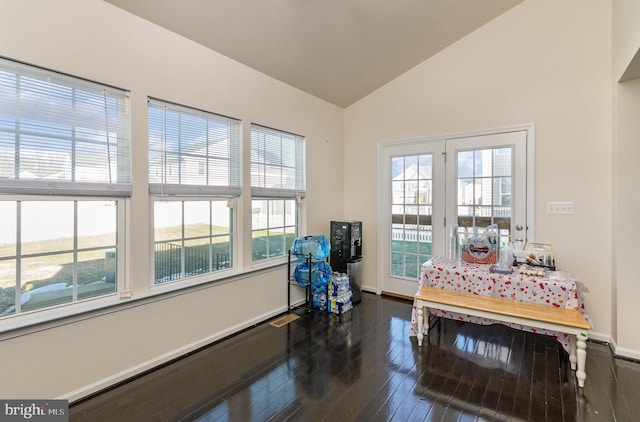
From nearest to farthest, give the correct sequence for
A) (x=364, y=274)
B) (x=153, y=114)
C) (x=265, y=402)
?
(x=265, y=402) → (x=153, y=114) → (x=364, y=274)

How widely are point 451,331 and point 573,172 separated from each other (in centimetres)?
199

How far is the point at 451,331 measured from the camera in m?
3.12

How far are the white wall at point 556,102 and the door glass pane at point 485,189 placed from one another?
0.90 ft

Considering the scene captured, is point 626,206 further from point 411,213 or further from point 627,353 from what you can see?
point 411,213

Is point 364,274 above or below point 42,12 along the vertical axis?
below

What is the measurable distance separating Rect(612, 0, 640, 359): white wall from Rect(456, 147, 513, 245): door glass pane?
877 millimetres

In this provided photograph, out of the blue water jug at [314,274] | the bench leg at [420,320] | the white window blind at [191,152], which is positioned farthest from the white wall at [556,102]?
the white window blind at [191,152]

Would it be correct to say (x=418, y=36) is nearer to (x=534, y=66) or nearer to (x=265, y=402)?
(x=534, y=66)

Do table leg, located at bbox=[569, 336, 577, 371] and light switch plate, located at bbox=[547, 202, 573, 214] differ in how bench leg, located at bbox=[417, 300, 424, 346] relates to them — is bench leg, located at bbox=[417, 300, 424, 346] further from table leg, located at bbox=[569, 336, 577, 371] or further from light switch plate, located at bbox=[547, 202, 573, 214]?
light switch plate, located at bbox=[547, 202, 573, 214]

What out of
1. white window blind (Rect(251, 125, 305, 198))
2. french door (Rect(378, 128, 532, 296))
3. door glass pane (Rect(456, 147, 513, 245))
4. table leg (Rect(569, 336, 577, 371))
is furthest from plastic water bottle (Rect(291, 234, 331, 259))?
table leg (Rect(569, 336, 577, 371))

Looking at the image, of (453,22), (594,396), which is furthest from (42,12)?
(594,396)

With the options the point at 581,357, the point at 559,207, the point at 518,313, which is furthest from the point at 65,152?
the point at 559,207

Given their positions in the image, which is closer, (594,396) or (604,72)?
(594,396)

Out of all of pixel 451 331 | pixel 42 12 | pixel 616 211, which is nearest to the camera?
pixel 42 12
